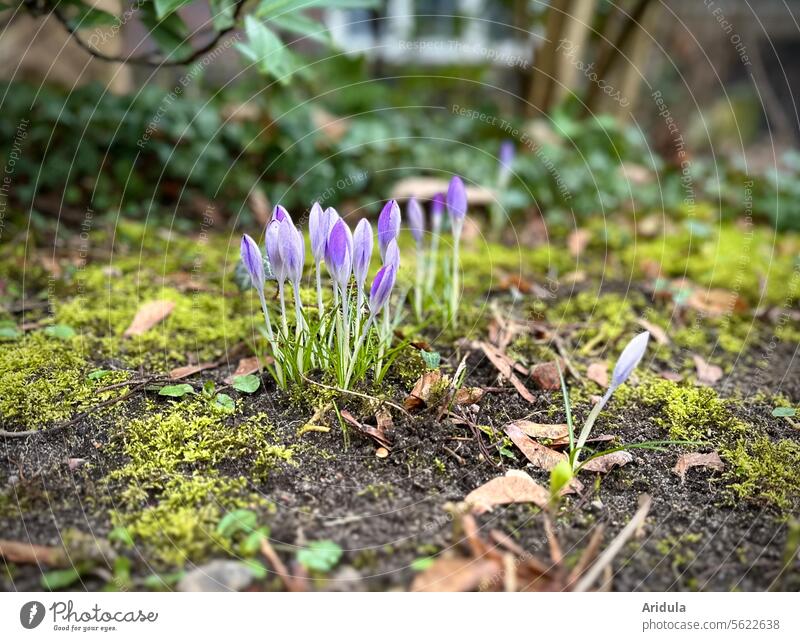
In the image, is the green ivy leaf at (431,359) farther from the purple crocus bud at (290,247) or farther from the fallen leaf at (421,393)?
the purple crocus bud at (290,247)

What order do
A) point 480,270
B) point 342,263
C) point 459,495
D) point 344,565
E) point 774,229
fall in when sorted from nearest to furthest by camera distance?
point 344,565
point 459,495
point 342,263
point 480,270
point 774,229

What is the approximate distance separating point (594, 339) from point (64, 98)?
2879mm

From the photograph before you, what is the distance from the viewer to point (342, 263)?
5.71 ft

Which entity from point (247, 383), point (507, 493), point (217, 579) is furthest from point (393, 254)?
point (217, 579)

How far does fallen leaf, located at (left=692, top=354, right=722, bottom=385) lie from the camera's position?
2.32m

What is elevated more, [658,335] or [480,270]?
[480,270]

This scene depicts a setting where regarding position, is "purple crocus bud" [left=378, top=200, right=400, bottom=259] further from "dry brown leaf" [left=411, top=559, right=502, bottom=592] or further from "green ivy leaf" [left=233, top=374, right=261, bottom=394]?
"dry brown leaf" [left=411, top=559, right=502, bottom=592]

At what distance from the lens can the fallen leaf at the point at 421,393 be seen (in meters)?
1.90

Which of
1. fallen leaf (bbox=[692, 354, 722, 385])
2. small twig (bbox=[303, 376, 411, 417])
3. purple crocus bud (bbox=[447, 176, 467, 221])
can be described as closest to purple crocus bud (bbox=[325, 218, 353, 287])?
small twig (bbox=[303, 376, 411, 417])

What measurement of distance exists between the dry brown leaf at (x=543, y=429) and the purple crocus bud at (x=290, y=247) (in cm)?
75

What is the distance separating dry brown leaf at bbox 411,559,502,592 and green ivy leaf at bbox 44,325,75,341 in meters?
1.51

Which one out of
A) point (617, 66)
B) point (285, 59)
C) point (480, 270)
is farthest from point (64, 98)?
point (617, 66)

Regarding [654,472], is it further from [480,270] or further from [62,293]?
[62,293]

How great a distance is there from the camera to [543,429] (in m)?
1.89
